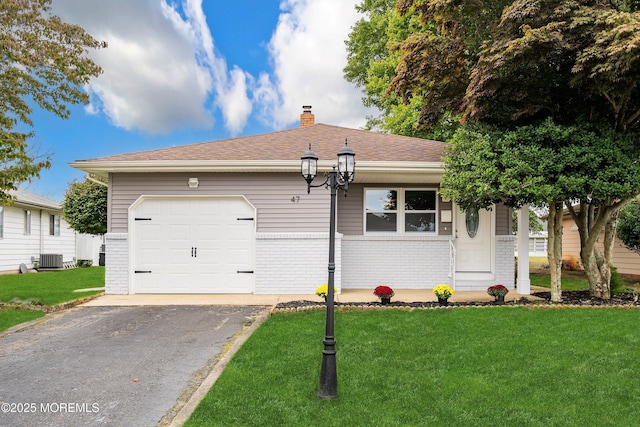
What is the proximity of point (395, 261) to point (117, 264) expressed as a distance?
6140 millimetres

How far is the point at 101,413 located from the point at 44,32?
10.3 meters

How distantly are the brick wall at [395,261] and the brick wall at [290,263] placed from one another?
36.5 inches

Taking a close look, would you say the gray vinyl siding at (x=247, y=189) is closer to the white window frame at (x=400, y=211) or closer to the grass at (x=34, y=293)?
the white window frame at (x=400, y=211)

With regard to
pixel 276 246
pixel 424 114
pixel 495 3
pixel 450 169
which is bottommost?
pixel 276 246

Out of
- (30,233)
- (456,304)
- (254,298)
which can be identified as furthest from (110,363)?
(30,233)

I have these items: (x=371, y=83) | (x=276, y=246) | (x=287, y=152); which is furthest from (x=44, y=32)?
(x=371, y=83)

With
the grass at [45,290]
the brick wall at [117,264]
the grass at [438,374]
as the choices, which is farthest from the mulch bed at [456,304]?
the grass at [45,290]

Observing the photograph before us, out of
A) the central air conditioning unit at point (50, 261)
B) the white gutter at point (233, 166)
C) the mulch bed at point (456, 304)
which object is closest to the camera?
the mulch bed at point (456, 304)

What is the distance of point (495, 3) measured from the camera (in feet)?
29.4

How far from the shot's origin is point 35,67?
33.8 ft

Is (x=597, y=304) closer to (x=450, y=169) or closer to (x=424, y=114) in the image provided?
(x=450, y=169)

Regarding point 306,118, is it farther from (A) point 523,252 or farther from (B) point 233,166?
(A) point 523,252

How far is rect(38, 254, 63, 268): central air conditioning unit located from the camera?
19.1 metres

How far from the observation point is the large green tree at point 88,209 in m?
16.6
